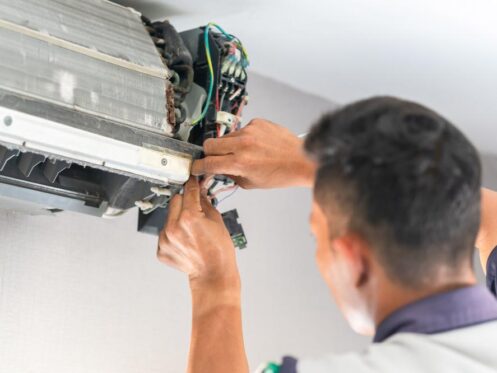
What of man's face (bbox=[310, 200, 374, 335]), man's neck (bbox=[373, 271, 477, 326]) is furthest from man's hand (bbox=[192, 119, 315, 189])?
man's neck (bbox=[373, 271, 477, 326])

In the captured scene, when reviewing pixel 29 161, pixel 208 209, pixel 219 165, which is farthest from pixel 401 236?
pixel 29 161

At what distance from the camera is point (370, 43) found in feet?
7.72

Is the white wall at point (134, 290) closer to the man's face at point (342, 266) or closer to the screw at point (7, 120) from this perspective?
the screw at point (7, 120)

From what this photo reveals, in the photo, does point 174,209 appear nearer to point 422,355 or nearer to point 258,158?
point 258,158

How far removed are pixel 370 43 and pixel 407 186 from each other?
4.02 ft

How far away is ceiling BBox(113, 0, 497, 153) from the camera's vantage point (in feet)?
7.07

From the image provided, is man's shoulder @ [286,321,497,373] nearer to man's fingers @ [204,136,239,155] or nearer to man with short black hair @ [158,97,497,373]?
man with short black hair @ [158,97,497,373]

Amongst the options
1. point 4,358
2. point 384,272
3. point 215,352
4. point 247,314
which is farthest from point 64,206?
point 384,272

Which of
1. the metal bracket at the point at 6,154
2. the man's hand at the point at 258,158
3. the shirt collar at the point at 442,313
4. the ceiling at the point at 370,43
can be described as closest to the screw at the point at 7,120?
the metal bracket at the point at 6,154

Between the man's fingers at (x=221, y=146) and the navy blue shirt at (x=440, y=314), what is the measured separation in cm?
60

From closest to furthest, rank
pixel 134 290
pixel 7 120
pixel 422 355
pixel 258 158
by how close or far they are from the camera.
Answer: pixel 422 355 → pixel 7 120 → pixel 258 158 → pixel 134 290

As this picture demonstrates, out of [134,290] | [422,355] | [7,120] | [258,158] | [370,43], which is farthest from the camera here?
[370,43]

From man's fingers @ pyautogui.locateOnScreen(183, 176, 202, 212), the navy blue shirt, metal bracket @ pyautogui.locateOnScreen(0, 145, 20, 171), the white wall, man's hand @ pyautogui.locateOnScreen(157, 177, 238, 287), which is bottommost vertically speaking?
the white wall

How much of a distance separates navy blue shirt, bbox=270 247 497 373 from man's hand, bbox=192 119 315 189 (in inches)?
23.3
